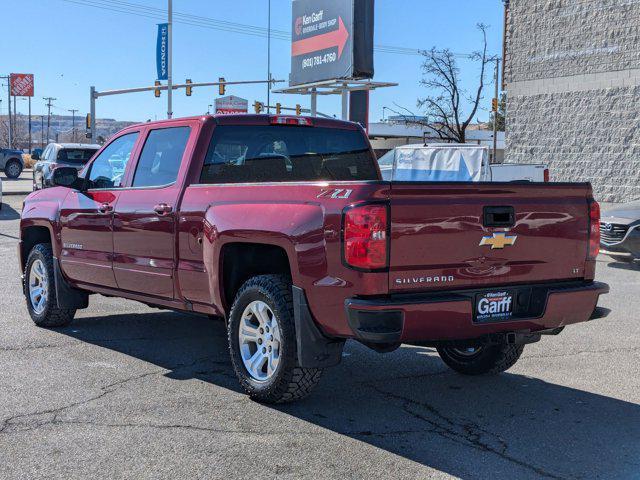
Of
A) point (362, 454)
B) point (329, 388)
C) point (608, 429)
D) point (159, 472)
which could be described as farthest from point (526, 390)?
point (159, 472)

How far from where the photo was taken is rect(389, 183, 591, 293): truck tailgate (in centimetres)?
449

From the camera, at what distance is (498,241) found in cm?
481

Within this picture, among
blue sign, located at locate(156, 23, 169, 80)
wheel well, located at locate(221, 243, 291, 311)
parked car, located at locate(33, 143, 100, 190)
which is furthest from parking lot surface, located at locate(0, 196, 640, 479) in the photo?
blue sign, located at locate(156, 23, 169, 80)

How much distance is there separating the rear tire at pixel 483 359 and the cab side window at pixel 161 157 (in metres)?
2.49

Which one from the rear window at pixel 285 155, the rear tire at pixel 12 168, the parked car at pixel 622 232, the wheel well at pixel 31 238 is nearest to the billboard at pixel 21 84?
the rear tire at pixel 12 168

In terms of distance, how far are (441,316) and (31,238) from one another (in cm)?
513

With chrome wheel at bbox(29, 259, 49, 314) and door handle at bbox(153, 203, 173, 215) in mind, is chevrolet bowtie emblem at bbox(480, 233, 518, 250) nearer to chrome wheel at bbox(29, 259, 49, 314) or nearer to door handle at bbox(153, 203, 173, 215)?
door handle at bbox(153, 203, 173, 215)

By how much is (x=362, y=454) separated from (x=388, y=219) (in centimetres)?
130

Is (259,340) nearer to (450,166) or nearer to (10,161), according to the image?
(450,166)

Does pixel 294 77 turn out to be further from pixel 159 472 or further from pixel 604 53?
pixel 159 472

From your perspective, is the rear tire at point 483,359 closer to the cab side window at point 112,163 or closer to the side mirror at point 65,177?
the cab side window at point 112,163

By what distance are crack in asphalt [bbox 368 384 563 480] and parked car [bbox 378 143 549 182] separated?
13.6 m

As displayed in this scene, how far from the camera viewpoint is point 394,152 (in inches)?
814

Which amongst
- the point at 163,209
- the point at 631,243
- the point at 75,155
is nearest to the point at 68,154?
the point at 75,155
